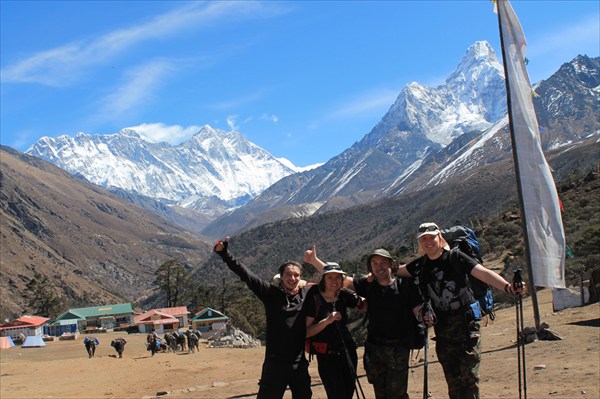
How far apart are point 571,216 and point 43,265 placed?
145 metres

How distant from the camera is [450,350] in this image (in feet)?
20.3

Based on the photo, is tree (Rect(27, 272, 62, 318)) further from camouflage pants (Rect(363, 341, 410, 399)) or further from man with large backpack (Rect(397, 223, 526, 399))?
man with large backpack (Rect(397, 223, 526, 399))

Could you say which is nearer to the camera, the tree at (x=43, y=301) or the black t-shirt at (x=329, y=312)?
the black t-shirt at (x=329, y=312)

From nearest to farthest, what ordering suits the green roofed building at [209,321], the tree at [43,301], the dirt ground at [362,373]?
the dirt ground at [362,373] → the green roofed building at [209,321] → the tree at [43,301]

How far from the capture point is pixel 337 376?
21.2 feet

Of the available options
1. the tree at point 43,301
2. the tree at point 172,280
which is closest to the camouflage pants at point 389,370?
the tree at point 172,280

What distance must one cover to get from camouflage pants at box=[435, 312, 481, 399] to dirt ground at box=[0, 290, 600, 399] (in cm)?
182

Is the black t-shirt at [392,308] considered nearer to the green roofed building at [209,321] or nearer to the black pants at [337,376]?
the black pants at [337,376]

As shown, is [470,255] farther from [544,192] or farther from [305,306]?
[305,306]

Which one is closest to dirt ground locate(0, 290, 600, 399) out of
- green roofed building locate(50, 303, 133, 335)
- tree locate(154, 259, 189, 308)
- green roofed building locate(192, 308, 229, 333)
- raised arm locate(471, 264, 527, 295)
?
raised arm locate(471, 264, 527, 295)

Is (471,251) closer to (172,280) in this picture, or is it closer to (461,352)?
(461,352)

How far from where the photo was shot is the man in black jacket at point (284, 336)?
6531mm

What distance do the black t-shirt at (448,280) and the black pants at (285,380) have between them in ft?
4.91

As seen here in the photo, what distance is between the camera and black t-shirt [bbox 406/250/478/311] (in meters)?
6.11
